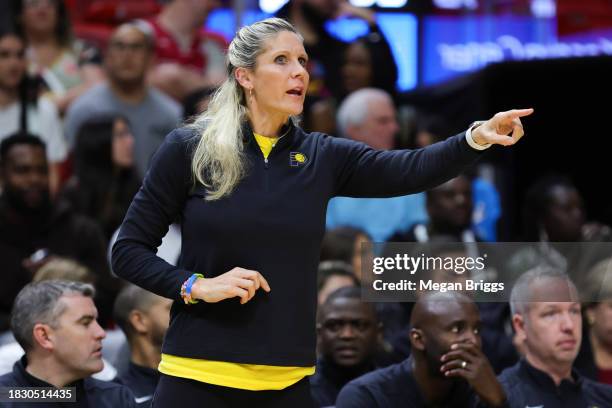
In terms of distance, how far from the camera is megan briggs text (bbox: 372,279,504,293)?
13.1 ft

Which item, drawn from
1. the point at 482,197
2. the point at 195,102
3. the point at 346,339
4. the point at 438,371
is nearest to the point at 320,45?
the point at 195,102

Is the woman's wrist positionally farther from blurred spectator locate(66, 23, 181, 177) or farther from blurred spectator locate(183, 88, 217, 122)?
blurred spectator locate(66, 23, 181, 177)

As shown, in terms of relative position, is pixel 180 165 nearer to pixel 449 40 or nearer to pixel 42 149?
pixel 42 149

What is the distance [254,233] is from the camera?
3.23 metres

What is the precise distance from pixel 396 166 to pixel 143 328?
245 centimetres

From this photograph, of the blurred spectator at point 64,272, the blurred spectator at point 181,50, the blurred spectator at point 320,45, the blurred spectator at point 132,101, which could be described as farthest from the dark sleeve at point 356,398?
the blurred spectator at point 181,50

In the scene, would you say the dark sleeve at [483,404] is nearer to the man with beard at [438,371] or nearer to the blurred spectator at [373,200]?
the man with beard at [438,371]

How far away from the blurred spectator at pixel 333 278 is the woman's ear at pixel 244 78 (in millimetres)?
2735

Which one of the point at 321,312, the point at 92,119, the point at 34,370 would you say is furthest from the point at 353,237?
the point at 34,370

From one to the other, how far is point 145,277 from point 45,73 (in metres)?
5.27

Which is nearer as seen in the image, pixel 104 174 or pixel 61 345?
pixel 61 345

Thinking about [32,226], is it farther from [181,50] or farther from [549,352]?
[549,352]

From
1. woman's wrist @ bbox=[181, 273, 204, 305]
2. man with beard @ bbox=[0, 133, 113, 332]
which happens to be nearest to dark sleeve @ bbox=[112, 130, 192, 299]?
woman's wrist @ bbox=[181, 273, 204, 305]

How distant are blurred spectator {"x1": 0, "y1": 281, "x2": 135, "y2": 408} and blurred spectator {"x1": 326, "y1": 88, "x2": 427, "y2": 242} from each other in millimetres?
2782
